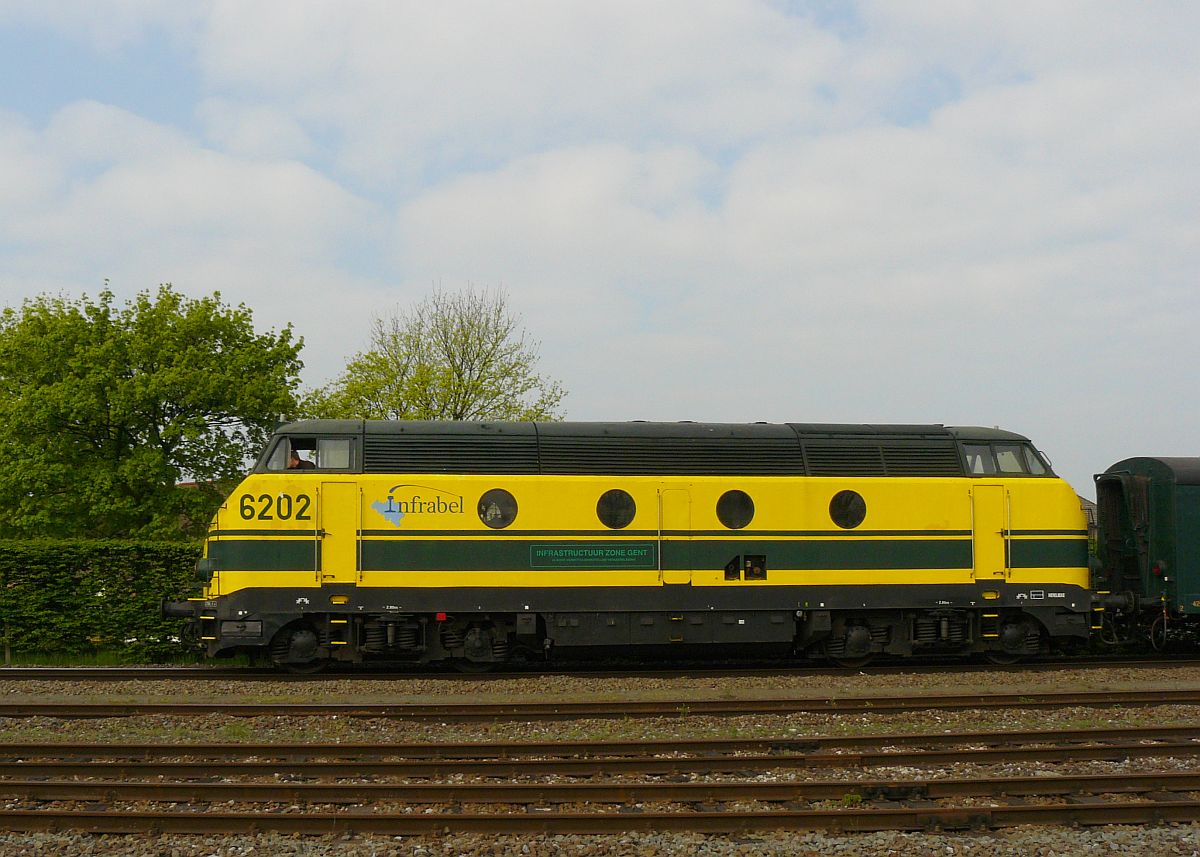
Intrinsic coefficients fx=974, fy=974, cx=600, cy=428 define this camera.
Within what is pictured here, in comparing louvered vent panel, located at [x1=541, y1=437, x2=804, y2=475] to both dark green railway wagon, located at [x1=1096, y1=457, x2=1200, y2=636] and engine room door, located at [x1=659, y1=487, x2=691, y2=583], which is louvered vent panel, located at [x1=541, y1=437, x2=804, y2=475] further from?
dark green railway wagon, located at [x1=1096, y1=457, x2=1200, y2=636]

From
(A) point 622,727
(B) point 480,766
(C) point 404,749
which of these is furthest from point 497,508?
(B) point 480,766

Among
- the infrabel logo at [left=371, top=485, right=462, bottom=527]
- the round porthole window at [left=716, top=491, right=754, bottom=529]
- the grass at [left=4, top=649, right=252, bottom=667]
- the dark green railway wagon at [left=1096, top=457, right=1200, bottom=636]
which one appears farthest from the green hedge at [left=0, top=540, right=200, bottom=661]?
the dark green railway wagon at [left=1096, top=457, right=1200, bottom=636]

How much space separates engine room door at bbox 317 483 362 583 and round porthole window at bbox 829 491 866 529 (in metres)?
7.44

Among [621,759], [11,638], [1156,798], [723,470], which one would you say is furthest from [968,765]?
[11,638]

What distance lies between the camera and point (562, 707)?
12172 mm

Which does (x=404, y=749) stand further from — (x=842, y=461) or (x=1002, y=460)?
Result: (x=1002, y=460)

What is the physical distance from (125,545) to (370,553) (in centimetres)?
605

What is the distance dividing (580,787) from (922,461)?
9.33 metres

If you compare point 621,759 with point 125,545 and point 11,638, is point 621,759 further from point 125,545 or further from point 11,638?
point 11,638

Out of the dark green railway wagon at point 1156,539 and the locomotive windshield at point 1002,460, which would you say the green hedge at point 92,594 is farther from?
the dark green railway wagon at point 1156,539

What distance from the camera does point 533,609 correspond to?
587 inches

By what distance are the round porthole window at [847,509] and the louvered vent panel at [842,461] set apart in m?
0.34

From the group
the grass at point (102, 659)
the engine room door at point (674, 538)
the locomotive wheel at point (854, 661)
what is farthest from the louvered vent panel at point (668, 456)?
the grass at point (102, 659)

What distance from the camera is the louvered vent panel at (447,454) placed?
14961mm
